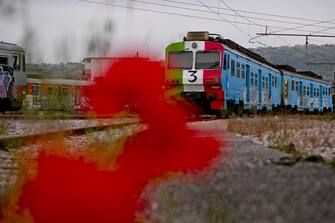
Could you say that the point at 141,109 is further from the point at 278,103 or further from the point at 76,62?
the point at 278,103

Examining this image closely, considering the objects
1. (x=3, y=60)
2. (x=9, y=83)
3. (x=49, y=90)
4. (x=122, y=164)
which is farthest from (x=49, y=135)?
(x=9, y=83)

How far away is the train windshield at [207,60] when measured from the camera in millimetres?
17234

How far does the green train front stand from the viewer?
1677 cm

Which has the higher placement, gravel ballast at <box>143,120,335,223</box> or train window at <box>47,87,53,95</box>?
train window at <box>47,87,53,95</box>

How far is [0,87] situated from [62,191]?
601 inches

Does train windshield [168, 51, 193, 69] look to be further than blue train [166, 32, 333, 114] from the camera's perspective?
Yes

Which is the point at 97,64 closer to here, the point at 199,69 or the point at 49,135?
the point at 49,135

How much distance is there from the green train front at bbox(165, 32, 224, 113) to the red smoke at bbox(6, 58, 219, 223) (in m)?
10.2

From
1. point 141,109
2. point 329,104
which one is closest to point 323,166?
point 141,109

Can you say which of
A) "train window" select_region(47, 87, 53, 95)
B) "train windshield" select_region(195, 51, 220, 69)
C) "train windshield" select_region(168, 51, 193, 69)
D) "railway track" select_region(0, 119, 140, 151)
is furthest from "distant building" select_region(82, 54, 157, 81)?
"train windshield" select_region(168, 51, 193, 69)

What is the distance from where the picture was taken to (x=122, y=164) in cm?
515

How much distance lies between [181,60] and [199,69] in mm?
798

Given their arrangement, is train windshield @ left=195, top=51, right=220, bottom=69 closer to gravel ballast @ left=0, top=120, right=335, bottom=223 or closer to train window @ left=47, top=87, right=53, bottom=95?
train window @ left=47, top=87, right=53, bottom=95

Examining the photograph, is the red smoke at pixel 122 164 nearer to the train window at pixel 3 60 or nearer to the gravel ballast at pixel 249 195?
the gravel ballast at pixel 249 195
